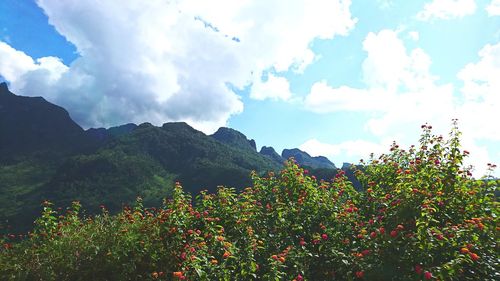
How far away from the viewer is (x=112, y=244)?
21.1 feet

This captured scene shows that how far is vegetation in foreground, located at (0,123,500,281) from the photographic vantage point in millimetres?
4969

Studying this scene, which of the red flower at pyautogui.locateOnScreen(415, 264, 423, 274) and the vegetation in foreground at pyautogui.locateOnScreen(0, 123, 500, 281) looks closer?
the red flower at pyautogui.locateOnScreen(415, 264, 423, 274)

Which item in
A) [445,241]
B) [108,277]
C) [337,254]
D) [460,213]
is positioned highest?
[460,213]

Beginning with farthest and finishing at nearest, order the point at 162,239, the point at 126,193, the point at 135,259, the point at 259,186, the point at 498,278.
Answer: the point at 126,193, the point at 259,186, the point at 162,239, the point at 135,259, the point at 498,278

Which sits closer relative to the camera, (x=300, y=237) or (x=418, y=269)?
(x=418, y=269)

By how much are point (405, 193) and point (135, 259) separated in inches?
182

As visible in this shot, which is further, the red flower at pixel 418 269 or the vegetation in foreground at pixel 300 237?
the vegetation in foreground at pixel 300 237

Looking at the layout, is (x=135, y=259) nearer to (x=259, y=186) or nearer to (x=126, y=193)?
(x=259, y=186)

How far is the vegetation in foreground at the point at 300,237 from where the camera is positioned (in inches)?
196

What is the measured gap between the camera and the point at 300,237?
7.04 meters

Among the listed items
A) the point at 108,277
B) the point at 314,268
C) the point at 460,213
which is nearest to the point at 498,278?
the point at 460,213

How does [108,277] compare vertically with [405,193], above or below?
below

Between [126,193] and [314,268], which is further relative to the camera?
[126,193]

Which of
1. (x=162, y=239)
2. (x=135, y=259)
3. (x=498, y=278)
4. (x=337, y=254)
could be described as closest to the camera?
(x=498, y=278)
